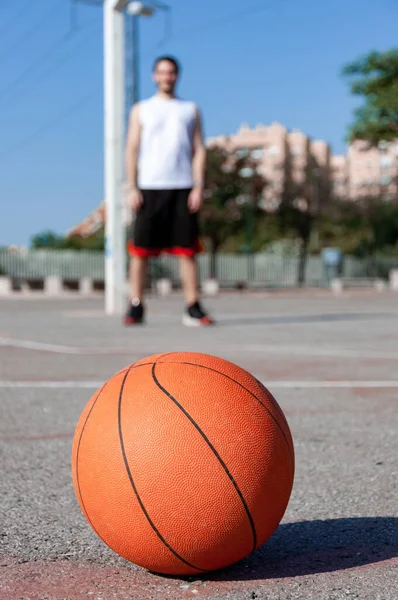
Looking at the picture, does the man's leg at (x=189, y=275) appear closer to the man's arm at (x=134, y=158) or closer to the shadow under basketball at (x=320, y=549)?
the man's arm at (x=134, y=158)

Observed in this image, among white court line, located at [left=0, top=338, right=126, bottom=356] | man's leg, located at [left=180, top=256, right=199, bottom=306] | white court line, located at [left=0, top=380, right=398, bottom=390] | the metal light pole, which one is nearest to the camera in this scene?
white court line, located at [left=0, top=380, right=398, bottom=390]

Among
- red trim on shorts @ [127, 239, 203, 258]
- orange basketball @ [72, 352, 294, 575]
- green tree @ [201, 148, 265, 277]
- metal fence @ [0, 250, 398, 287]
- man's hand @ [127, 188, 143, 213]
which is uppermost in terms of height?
green tree @ [201, 148, 265, 277]

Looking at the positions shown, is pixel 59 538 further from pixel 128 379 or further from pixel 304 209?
pixel 304 209

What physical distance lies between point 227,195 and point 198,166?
53862mm

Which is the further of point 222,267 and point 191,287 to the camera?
point 222,267

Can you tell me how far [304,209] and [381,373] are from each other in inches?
2451

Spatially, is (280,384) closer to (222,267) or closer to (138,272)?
(138,272)

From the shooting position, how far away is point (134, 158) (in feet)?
35.2

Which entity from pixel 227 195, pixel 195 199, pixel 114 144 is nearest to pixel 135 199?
pixel 195 199

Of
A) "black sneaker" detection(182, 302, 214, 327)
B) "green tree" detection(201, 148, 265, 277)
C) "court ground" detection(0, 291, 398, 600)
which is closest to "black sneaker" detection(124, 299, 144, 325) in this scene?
"black sneaker" detection(182, 302, 214, 327)

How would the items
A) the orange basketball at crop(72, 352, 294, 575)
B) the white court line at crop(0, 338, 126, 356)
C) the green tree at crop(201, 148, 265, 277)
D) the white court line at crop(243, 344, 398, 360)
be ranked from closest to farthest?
the orange basketball at crop(72, 352, 294, 575), the white court line at crop(243, 344, 398, 360), the white court line at crop(0, 338, 126, 356), the green tree at crop(201, 148, 265, 277)

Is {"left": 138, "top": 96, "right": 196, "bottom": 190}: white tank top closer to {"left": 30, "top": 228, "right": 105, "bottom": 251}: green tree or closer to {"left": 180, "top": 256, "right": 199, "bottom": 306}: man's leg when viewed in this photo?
{"left": 180, "top": 256, "right": 199, "bottom": 306}: man's leg

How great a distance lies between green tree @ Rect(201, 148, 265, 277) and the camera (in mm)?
63094

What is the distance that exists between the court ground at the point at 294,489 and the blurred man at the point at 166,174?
1755mm
